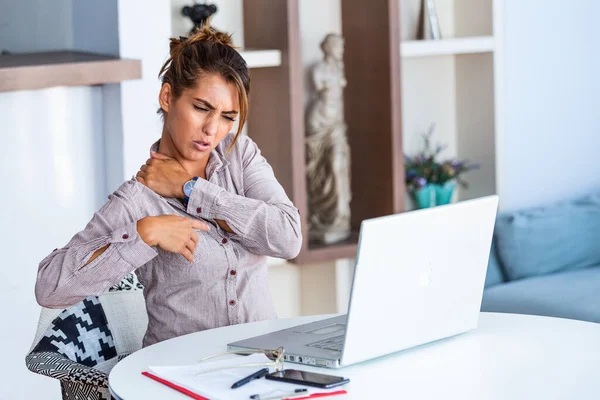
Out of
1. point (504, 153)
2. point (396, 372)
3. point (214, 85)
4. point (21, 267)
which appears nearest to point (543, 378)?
point (396, 372)

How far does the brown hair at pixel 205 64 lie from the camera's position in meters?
2.13

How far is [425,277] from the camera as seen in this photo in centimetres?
173

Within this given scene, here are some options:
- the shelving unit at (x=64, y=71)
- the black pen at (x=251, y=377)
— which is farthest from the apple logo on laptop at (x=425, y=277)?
the shelving unit at (x=64, y=71)

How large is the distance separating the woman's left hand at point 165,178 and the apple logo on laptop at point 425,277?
0.61m

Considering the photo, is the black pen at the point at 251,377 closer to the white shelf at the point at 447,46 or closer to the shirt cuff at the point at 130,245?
the shirt cuff at the point at 130,245

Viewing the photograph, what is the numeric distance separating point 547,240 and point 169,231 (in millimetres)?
2459

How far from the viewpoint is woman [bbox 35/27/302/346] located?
2086mm

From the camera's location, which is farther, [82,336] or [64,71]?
[64,71]

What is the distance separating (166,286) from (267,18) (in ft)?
5.97

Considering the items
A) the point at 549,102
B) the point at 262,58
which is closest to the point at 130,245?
the point at 262,58

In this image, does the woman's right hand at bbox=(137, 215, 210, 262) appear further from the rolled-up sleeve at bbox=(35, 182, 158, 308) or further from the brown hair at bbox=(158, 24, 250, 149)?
the brown hair at bbox=(158, 24, 250, 149)

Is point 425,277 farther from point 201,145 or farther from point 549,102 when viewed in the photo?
point 549,102

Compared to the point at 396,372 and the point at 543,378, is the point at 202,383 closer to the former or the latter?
the point at 396,372

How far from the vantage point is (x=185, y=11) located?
3.62 meters
